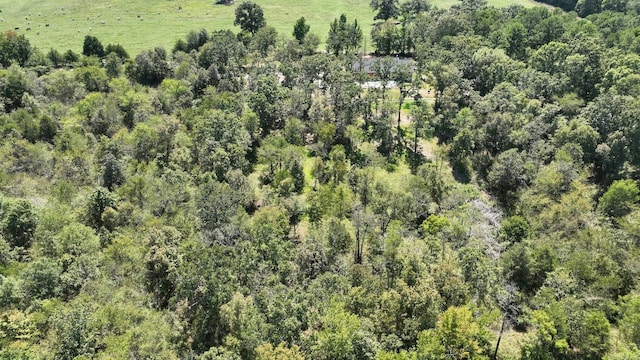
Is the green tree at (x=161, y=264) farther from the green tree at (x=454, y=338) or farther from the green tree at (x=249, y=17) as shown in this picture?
the green tree at (x=249, y=17)

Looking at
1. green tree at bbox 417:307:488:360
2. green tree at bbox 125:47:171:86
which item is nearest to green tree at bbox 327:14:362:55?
green tree at bbox 125:47:171:86

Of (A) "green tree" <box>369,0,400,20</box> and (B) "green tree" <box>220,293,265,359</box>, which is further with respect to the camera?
(A) "green tree" <box>369,0,400,20</box>

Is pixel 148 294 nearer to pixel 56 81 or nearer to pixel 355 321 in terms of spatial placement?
pixel 355 321

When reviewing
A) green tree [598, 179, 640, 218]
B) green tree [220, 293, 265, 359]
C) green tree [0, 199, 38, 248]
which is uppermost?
green tree [0, 199, 38, 248]

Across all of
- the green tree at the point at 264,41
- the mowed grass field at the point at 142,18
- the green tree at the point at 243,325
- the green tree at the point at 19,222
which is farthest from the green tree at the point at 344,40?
the green tree at the point at 243,325

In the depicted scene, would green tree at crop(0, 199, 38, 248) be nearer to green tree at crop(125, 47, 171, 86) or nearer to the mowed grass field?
green tree at crop(125, 47, 171, 86)

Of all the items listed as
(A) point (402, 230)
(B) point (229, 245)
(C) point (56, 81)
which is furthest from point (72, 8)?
(A) point (402, 230)
